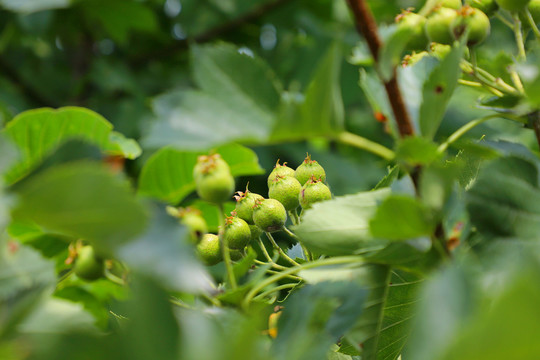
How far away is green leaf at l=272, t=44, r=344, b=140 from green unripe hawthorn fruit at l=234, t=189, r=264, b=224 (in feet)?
1.12

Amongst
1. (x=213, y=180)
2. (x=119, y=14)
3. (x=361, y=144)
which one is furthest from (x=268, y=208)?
(x=119, y=14)

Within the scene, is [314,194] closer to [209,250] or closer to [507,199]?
[209,250]

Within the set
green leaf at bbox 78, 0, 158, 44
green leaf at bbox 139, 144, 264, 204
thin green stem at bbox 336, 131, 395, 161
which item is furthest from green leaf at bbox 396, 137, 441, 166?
green leaf at bbox 78, 0, 158, 44

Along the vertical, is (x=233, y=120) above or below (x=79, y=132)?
above

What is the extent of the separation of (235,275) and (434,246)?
0.18 m

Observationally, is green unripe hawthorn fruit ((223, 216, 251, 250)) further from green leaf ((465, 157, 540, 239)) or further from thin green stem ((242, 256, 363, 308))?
green leaf ((465, 157, 540, 239))

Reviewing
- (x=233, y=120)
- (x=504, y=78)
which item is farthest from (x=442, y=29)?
(x=233, y=120)

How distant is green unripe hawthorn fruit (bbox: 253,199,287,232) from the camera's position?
28.0 inches

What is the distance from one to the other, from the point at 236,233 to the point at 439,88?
35 cm

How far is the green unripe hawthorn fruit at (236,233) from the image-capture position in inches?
27.4

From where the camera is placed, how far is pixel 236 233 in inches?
27.5

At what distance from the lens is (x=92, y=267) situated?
1.90ft

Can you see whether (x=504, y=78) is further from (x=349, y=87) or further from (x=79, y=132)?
(x=349, y=87)

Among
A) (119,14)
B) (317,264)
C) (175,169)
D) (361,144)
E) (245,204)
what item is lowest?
(119,14)
